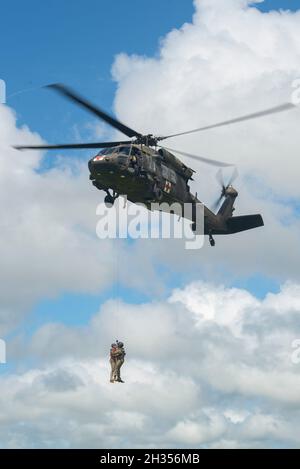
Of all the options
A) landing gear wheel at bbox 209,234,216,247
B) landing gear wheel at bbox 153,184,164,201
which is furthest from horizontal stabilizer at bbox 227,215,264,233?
landing gear wheel at bbox 153,184,164,201

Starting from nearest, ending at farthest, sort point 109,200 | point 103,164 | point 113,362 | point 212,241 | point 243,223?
point 113,362 → point 103,164 → point 109,200 → point 212,241 → point 243,223

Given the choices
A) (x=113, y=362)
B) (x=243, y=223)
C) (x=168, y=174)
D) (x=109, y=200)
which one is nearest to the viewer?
(x=113, y=362)

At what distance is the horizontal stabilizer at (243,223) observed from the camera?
63906mm

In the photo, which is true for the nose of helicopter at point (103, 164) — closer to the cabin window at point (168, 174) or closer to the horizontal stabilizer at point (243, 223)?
the cabin window at point (168, 174)

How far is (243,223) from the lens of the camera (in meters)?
64.5

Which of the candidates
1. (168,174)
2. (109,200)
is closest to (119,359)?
(109,200)

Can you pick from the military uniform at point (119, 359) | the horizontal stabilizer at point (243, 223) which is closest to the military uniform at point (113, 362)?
the military uniform at point (119, 359)

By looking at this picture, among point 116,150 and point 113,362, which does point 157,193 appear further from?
point 113,362

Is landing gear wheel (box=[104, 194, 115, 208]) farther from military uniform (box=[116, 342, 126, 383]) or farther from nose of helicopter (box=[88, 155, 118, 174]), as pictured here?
military uniform (box=[116, 342, 126, 383])
